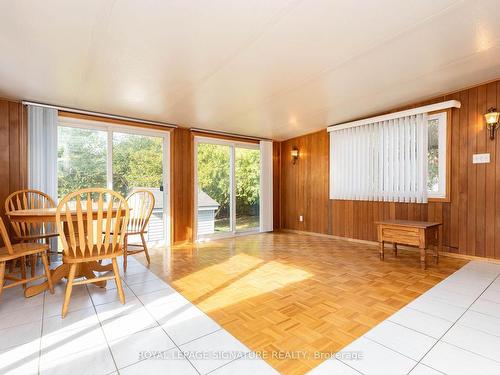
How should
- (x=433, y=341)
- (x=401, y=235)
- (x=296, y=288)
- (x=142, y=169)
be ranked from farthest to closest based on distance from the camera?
(x=142, y=169) → (x=401, y=235) → (x=296, y=288) → (x=433, y=341)

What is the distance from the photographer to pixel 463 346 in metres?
1.57

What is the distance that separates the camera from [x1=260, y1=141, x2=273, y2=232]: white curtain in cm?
573

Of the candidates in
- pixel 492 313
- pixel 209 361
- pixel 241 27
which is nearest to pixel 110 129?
pixel 241 27

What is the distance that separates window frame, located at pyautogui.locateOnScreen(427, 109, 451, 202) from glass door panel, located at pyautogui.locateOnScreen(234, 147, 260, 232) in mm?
3287

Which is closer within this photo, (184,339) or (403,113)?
(184,339)

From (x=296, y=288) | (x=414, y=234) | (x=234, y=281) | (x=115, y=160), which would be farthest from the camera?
(x=115, y=160)

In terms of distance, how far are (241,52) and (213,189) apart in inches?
123

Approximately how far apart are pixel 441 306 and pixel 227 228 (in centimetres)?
380

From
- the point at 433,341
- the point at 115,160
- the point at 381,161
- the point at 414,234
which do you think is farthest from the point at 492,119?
the point at 115,160

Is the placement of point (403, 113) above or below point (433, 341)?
above

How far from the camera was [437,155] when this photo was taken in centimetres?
368

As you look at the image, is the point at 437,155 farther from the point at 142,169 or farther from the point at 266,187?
the point at 142,169

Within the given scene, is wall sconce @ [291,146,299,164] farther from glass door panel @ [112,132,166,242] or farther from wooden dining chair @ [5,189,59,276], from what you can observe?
wooden dining chair @ [5,189,59,276]

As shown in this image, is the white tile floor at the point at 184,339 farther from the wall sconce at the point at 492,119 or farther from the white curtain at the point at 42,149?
the wall sconce at the point at 492,119
